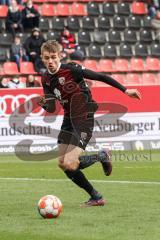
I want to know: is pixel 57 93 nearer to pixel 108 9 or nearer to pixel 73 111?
pixel 73 111

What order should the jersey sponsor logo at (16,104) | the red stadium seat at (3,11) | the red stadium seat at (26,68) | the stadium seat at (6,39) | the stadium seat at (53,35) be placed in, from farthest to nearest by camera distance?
the red stadium seat at (3,11) < the stadium seat at (53,35) < the stadium seat at (6,39) < the red stadium seat at (26,68) < the jersey sponsor logo at (16,104)

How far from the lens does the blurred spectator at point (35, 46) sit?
2430 centimetres

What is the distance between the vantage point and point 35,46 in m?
24.4

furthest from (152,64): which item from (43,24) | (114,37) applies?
(43,24)

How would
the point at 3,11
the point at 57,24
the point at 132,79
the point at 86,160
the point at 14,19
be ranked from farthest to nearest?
the point at 57,24 < the point at 3,11 < the point at 132,79 < the point at 14,19 < the point at 86,160

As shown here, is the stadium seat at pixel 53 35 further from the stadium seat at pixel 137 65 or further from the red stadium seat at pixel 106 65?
the stadium seat at pixel 137 65

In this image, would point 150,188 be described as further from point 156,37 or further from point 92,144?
point 156,37

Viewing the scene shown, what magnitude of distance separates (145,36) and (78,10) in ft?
8.85

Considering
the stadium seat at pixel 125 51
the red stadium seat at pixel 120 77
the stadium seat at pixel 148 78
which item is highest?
the stadium seat at pixel 125 51

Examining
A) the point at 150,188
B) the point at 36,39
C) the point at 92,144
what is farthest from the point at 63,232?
the point at 36,39

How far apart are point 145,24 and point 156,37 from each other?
0.65 m

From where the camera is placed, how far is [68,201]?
11.2 meters

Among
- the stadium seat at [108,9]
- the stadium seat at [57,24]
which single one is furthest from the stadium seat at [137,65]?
the stadium seat at [57,24]

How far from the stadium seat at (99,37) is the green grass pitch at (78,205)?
10521 mm
